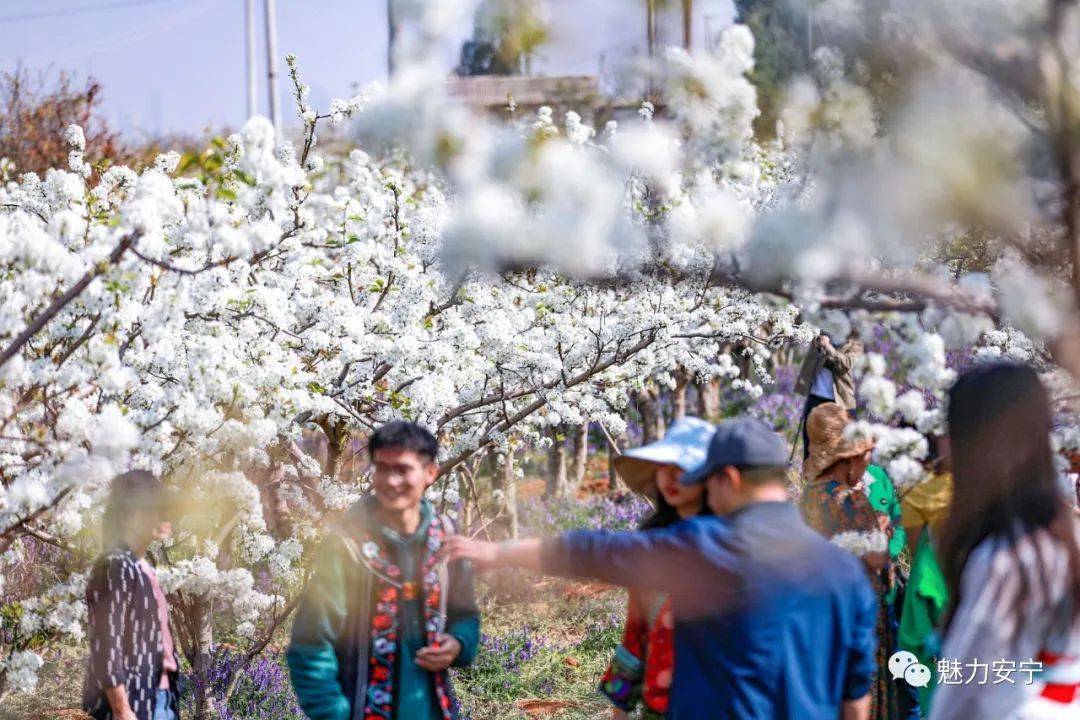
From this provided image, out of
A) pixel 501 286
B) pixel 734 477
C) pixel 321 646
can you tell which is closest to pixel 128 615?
pixel 321 646

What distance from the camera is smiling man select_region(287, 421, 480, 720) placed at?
3029 mm

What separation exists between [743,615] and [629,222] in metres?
1.14

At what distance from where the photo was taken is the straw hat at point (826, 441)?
15.4 feet

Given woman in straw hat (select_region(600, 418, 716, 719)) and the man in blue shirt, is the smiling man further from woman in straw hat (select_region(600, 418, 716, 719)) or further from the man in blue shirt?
woman in straw hat (select_region(600, 418, 716, 719))

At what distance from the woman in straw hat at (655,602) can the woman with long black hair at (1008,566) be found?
2.23 ft

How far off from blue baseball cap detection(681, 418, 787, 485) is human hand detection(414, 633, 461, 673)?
0.79 meters

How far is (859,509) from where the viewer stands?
180 inches

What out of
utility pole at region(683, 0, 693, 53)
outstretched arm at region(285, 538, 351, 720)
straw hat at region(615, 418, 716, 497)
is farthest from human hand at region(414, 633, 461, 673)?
utility pole at region(683, 0, 693, 53)

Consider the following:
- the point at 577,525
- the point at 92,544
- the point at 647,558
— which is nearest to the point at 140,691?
the point at 92,544

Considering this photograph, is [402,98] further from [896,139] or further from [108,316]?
[108,316]

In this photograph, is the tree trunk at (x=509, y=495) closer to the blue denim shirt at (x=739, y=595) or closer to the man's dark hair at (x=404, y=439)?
the man's dark hair at (x=404, y=439)

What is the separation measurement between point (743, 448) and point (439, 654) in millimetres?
942

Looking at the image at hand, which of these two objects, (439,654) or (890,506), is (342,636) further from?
(890,506)

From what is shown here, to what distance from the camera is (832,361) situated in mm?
9250
